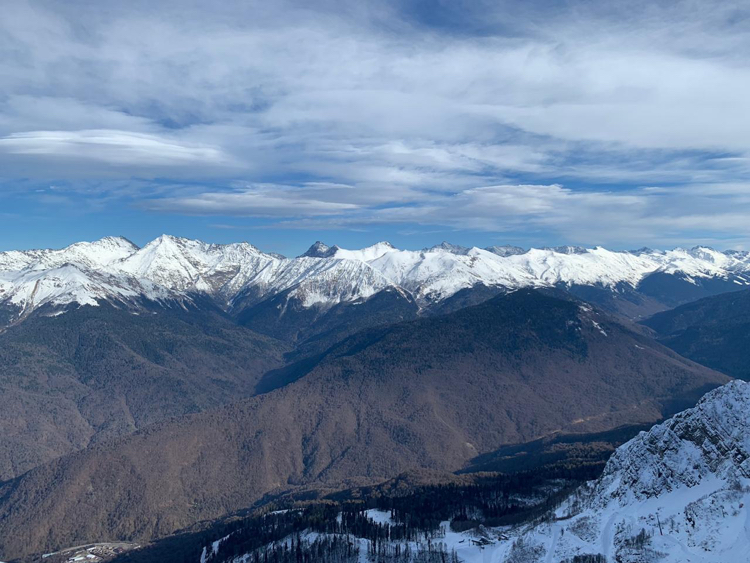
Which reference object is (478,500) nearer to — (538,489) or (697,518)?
(538,489)

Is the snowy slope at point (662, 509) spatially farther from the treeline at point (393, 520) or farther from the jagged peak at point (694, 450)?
the treeline at point (393, 520)

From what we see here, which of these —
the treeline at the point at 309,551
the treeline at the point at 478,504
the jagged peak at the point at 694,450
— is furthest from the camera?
the treeline at the point at 478,504

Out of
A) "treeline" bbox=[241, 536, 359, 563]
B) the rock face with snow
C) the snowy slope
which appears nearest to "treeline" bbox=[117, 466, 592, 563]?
"treeline" bbox=[241, 536, 359, 563]

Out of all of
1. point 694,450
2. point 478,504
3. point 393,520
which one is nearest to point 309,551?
point 393,520

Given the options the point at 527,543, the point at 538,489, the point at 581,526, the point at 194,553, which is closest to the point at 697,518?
the point at 581,526

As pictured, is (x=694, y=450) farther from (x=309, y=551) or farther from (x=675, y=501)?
(x=309, y=551)

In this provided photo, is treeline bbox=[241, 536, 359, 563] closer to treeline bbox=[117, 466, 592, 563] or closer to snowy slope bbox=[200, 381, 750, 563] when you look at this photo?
treeline bbox=[117, 466, 592, 563]

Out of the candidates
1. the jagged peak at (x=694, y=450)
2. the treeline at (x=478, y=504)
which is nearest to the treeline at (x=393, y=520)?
the treeline at (x=478, y=504)

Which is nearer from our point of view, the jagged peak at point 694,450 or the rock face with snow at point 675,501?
the rock face with snow at point 675,501
